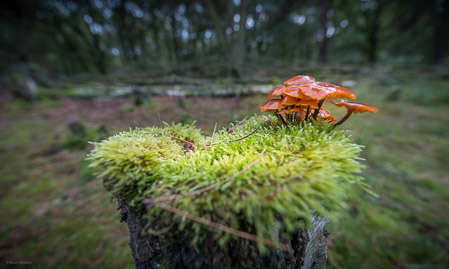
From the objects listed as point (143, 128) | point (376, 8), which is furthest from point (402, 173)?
point (376, 8)

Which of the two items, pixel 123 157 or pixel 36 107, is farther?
pixel 36 107

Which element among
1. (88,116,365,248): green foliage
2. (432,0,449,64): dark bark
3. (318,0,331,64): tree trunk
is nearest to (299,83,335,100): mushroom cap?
(88,116,365,248): green foliage

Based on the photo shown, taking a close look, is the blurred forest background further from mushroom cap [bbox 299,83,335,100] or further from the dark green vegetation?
mushroom cap [bbox 299,83,335,100]

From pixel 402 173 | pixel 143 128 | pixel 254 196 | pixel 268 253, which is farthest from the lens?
pixel 402 173

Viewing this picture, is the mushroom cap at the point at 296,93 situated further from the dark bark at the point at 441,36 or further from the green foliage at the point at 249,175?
the dark bark at the point at 441,36

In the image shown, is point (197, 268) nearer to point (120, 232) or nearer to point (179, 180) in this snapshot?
point (179, 180)

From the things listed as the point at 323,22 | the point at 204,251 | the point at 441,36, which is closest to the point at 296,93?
the point at 204,251

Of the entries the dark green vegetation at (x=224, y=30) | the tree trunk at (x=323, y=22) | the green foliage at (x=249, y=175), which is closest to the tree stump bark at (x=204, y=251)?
the green foliage at (x=249, y=175)
